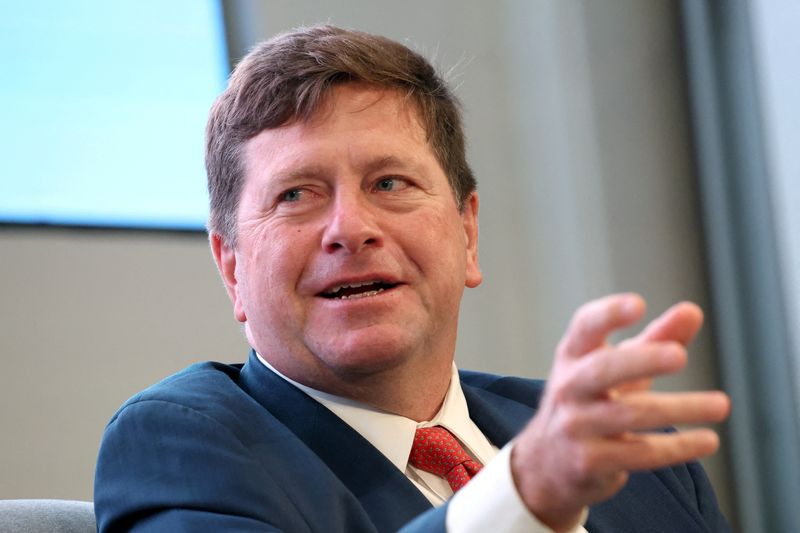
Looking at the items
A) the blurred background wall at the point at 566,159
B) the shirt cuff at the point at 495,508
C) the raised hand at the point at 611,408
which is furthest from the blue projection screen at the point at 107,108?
the raised hand at the point at 611,408

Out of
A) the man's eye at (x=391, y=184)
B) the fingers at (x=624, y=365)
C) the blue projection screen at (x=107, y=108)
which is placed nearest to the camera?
the fingers at (x=624, y=365)

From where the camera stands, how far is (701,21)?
3611 mm

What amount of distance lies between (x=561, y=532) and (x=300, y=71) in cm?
95

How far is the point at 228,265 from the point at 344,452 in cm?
44

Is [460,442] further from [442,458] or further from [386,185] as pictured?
[386,185]

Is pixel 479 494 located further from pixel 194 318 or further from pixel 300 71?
pixel 194 318

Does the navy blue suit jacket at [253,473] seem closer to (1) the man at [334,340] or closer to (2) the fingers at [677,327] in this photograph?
(1) the man at [334,340]

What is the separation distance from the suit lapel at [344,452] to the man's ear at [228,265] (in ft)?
0.41

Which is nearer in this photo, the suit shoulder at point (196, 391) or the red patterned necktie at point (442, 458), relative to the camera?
the suit shoulder at point (196, 391)

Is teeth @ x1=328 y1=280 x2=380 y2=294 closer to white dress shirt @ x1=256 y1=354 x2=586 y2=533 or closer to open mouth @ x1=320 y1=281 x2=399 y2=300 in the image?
open mouth @ x1=320 y1=281 x2=399 y2=300

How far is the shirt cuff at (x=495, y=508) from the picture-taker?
3.06 ft

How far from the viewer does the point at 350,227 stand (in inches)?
59.2

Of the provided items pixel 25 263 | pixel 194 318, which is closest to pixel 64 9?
pixel 25 263

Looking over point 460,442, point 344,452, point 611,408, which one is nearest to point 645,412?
point 611,408
